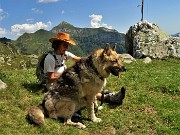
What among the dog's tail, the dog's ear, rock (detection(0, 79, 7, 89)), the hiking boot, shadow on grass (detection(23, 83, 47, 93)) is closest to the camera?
the dog's tail

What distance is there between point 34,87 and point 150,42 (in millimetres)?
20114

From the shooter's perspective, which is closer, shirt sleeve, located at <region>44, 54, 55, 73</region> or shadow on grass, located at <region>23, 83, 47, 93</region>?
shirt sleeve, located at <region>44, 54, 55, 73</region>

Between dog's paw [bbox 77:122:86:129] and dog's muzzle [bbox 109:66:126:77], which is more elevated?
dog's muzzle [bbox 109:66:126:77]

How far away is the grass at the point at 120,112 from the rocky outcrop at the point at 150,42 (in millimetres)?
13962

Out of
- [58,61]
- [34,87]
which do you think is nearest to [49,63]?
[58,61]

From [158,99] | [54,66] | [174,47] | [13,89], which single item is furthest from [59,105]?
[174,47]

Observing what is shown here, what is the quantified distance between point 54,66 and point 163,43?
71.6 ft

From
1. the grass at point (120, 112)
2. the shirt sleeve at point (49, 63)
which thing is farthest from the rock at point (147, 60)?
the shirt sleeve at point (49, 63)

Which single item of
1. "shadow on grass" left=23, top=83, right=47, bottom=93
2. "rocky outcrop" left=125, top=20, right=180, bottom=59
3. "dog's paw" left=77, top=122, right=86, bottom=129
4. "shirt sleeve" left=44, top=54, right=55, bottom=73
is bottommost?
"dog's paw" left=77, top=122, right=86, bottom=129

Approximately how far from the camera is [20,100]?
48.7ft

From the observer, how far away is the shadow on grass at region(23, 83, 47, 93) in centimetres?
1668

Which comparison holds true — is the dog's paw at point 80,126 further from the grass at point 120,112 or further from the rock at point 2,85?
the rock at point 2,85

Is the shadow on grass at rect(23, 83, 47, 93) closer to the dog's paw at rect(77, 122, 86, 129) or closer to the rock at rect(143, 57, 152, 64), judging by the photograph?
the dog's paw at rect(77, 122, 86, 129)

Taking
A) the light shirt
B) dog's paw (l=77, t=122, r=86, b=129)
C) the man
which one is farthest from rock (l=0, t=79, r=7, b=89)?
dog's paw (l=77, t=122, r=86, b=129)
